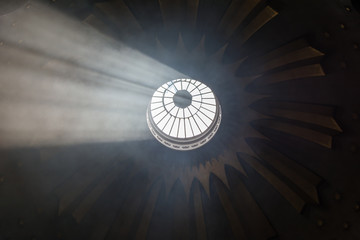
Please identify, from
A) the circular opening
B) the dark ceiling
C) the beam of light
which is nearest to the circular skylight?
the circular opening

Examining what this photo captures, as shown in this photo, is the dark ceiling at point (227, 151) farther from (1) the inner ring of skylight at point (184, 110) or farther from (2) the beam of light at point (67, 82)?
(1) the inner ring of skylight at point (184, 110)

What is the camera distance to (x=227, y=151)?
29.4 feet

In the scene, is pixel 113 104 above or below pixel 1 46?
below

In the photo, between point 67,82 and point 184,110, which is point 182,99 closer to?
point 184,110

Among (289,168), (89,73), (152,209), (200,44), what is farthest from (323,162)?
(89,73)

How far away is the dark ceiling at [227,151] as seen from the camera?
6898 millimetres

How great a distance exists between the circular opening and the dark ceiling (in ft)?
5.30

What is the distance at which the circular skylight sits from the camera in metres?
9.36

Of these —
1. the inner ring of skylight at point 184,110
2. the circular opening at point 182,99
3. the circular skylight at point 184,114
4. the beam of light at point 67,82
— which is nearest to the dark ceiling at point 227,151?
the beam of light at point 67,82

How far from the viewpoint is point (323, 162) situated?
7.84 metres

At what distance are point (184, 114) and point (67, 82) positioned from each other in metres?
4.42

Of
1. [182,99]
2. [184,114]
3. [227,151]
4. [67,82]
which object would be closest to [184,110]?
[184,114]

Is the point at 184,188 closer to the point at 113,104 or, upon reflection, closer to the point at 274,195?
the point at 274,195

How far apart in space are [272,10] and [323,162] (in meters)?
4.61
